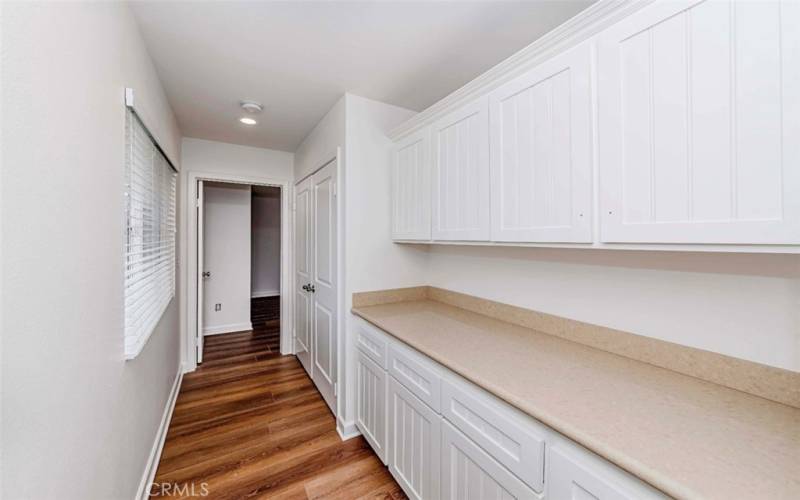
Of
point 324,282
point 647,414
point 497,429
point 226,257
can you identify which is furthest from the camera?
point 226,257

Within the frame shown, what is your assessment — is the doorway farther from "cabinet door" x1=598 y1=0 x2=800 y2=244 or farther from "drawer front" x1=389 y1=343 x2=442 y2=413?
"cabinet door" x1=598 y1=0 x2=800 y2=244

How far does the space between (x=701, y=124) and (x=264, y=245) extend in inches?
287

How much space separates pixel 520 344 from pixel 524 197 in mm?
687

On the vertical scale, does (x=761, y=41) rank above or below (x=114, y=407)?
above

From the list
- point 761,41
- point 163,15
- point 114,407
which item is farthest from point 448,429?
point 163,15

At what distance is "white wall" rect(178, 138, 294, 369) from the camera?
3.06m

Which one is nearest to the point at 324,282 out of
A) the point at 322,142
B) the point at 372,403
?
the point at 372,403

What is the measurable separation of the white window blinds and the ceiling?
50 centimetres

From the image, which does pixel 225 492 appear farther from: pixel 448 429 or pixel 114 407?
pixel 448 429

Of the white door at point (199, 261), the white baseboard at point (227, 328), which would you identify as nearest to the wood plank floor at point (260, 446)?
the white door at point (199, 261)

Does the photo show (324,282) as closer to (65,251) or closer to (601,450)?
(65,251)

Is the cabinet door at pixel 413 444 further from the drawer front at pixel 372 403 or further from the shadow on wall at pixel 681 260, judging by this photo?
the shadow on wall at pixel 681 260

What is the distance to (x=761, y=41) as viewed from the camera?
2.47 feet

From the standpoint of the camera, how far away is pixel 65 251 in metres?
0.83
